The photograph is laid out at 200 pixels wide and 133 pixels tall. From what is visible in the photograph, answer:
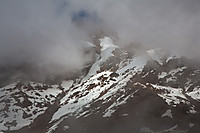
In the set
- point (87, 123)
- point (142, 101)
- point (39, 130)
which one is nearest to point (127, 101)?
point (142, 101)

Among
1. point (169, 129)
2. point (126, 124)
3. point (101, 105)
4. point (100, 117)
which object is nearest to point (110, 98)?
point (101, 105)

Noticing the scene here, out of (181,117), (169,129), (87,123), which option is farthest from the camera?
(87,123)

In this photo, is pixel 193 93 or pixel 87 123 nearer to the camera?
pixel 87 123

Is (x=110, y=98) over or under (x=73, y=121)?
over

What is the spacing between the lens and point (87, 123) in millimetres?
167375

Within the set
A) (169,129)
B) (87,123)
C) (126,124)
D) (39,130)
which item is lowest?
(169,129)

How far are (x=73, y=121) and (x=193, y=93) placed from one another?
75839 mm

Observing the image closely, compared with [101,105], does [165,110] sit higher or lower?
lower

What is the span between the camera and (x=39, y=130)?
604ft

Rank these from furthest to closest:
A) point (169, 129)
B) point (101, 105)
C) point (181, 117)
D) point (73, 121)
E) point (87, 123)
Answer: point (101, 105), point (73, 121), point (87, 123), point (181, 117), point (169, 129)

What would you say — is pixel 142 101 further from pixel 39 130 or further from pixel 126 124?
pixel 39 130

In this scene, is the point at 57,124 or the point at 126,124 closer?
the point at 126,124

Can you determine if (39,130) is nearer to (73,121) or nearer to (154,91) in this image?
(73,121)

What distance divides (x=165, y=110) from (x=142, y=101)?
64.5 ft
